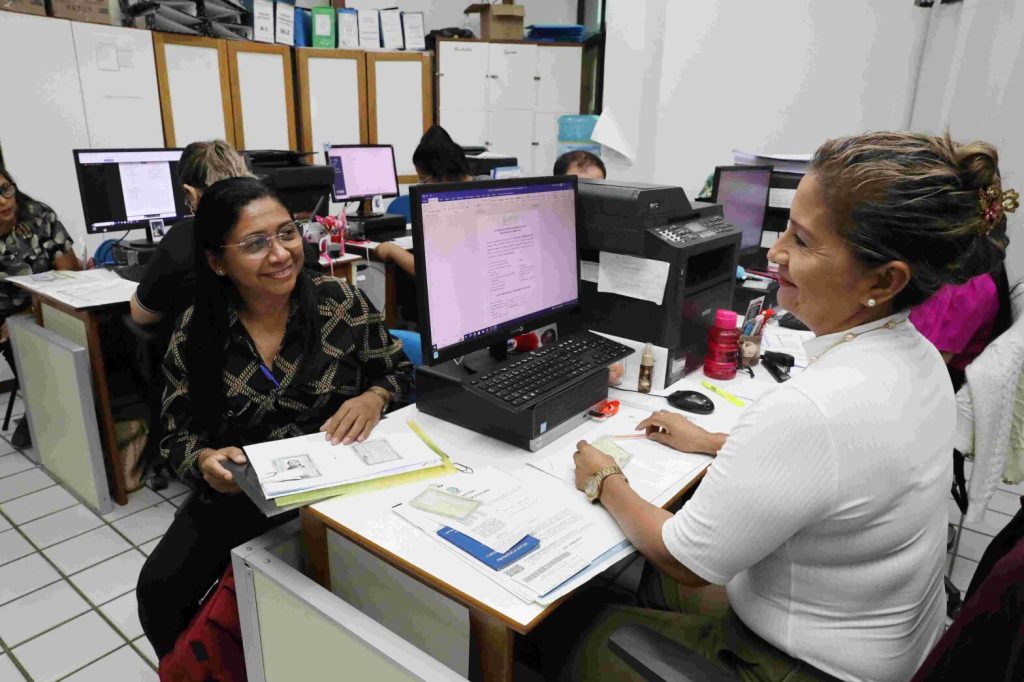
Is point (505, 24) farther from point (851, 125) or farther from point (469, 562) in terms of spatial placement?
point (469, 562)

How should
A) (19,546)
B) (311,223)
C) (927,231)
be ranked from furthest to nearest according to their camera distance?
(311,223)
(19,546)
(927,231)

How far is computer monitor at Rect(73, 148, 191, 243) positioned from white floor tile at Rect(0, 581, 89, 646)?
65.6 inches

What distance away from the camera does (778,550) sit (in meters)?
0.96

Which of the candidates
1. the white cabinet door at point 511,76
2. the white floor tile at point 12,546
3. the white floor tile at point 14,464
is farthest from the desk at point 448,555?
the white cabinet door at point 511,76

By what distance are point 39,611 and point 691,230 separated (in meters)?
2.24

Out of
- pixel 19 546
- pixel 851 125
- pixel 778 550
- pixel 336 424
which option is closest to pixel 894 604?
pixel 778 550

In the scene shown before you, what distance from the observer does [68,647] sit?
1878mm

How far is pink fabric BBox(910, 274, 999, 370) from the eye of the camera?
202cm

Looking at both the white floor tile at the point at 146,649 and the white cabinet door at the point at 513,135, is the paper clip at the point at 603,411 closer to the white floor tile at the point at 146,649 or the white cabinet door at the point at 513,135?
the white floor tile at the point at 146,649

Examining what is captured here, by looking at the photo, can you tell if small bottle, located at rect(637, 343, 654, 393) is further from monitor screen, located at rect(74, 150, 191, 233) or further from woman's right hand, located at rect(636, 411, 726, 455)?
monitor screen, located at rect(74, 150, 191, 233)

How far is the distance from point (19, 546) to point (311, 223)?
6.26 feet

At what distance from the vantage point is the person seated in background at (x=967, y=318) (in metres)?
2.02

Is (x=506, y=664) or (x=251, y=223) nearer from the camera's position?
(x=506, y=664)

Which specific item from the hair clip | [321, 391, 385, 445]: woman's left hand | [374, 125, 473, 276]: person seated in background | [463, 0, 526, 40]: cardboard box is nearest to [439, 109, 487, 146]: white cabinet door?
Answer: [463, 0, 526, 40]: cardboard box
